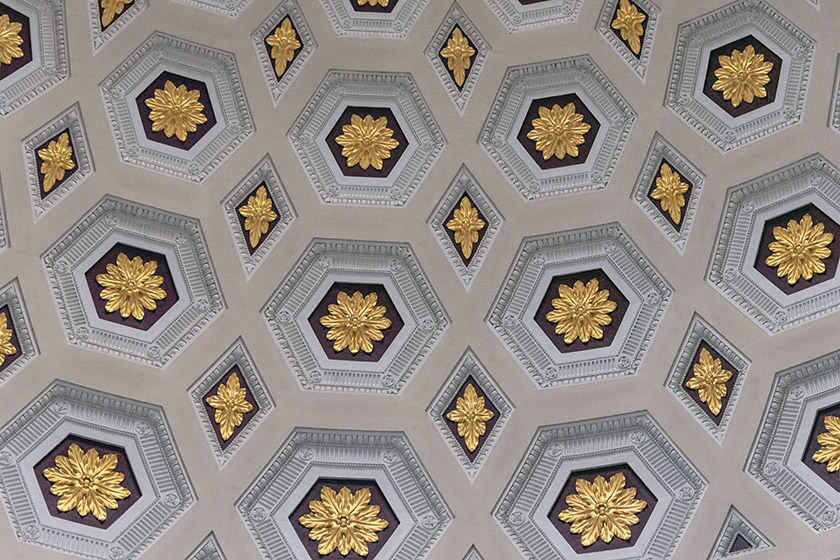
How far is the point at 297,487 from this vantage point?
603 inches

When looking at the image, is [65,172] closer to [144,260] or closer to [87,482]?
[144,260]

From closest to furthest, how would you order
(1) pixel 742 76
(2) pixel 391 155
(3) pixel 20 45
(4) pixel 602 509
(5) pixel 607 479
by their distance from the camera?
(3) pixel 20 45 < (1) pixel 742 76 < (4) pixel 602 509 < (5) pixel 607 479 < (2) pixel 391 155

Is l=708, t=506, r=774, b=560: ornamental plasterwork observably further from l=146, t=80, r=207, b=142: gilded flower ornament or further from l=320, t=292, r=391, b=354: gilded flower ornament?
l=146, t=80, r=207, b=142: gilded flower ornament

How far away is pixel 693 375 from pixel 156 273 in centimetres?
694

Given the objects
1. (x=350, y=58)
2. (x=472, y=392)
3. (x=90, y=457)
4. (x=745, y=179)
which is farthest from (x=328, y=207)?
(x=745, y=179)

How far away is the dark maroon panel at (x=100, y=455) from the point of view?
14.6 metres

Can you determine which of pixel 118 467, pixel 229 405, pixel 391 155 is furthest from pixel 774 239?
pixel 118 467

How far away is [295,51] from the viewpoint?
15383 millimetres

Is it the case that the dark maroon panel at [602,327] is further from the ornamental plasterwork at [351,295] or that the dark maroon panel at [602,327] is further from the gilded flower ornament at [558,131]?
the gilded flower ornament at [558,131]

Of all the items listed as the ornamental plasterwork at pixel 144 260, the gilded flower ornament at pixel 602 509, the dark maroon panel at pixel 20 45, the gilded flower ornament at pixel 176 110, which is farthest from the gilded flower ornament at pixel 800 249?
the dark maroon panel at pixel 20 45

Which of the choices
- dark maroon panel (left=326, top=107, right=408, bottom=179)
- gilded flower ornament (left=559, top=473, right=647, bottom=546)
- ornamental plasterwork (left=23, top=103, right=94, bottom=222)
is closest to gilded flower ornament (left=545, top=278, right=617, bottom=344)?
gilded flower ornament (left=559, top=473, right=647, bottom=546)

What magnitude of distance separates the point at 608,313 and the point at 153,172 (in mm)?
6090

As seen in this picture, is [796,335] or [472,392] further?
[472,392]

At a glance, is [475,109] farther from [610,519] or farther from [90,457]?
[90,457]
